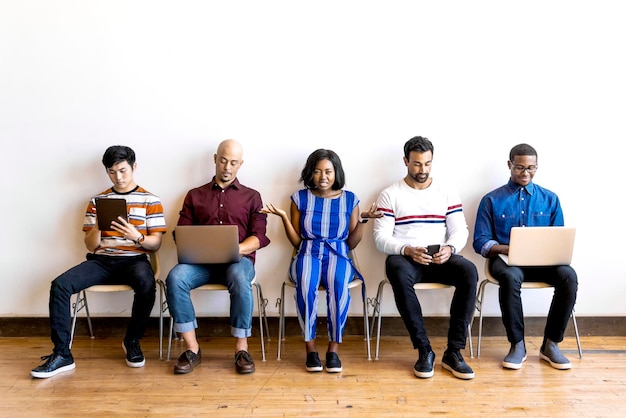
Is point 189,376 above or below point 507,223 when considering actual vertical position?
below

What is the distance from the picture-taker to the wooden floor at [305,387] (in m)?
2.58

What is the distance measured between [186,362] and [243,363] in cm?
33

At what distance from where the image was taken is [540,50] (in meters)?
3.54

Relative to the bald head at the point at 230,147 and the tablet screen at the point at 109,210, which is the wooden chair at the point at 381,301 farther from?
the tablet screen at the point at 109,210

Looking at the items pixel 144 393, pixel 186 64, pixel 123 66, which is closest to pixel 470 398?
pixel 144 393

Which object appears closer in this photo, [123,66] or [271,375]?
[271,375]

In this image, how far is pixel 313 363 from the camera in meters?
3.05

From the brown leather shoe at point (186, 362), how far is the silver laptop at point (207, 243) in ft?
1.75

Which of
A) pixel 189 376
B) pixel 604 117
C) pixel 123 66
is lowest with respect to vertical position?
pixel 189 376

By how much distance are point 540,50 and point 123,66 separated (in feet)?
8.98

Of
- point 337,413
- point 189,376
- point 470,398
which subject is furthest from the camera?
point 189,376

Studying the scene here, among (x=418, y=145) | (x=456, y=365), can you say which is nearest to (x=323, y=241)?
(x=418, y=145)

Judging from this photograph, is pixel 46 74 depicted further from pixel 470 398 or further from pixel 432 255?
pixel 470 398

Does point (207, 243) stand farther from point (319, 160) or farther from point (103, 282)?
point (319, 160)
